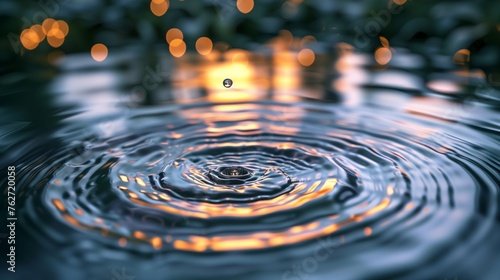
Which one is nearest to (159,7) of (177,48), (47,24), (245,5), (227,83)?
(177,48)

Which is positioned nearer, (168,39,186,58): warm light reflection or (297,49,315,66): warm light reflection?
(297,49,315,66): warm light reflection

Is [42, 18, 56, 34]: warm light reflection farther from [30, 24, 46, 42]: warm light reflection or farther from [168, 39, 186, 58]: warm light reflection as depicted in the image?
[168, 39, 186, 58]: warm light reflection

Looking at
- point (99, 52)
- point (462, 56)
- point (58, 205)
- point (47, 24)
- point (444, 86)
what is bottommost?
point (58, 205)

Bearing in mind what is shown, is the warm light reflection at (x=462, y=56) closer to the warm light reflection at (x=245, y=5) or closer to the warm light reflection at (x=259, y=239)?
the warm light reflection at (x=245, y=5)

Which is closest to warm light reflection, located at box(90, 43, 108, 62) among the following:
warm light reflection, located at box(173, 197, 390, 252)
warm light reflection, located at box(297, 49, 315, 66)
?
warm light reflection, located at box(297, 49, 315, 66)

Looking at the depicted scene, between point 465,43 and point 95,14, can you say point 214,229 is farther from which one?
point 95,14

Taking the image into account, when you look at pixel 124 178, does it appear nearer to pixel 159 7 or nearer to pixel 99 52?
pixel 99 52
